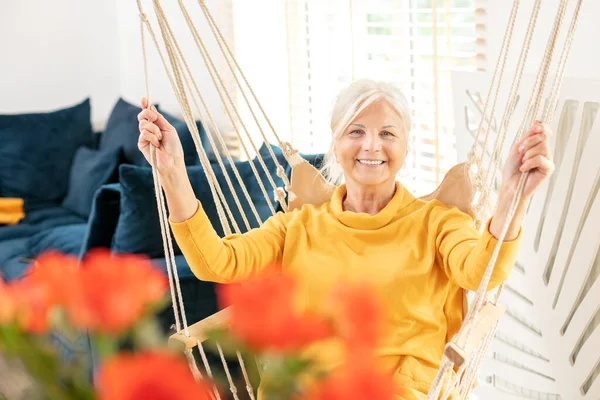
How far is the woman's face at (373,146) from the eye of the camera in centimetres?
170

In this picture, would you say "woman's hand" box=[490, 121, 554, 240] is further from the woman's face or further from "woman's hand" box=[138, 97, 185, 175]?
"woman's hand" box=[138, 97, 185, 175]

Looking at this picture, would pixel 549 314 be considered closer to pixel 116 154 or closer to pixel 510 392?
pixel 510 392

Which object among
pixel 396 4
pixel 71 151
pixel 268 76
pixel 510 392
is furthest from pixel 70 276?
pixel 71 151

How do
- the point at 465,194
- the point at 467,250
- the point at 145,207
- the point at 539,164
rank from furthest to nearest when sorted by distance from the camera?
1. the point at 145,207
2. the point at 465,194
3. the point at 467,250
4. the point at 539,164

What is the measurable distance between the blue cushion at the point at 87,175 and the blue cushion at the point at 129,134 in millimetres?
56

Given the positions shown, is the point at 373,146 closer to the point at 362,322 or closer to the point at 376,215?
the point at 376,215

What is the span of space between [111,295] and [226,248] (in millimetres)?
1330

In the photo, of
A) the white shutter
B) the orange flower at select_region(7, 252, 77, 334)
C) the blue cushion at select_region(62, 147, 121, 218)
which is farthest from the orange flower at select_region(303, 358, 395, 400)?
the blue cushion at select_region(62, 147, 121, 218)

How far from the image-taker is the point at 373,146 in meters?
1.68

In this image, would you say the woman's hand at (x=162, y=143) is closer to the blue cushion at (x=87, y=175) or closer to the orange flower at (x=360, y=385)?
the orange flower at (x=360, y=385)

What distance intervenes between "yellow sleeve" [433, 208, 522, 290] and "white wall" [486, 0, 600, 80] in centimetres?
57

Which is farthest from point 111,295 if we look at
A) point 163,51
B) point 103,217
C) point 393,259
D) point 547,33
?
point 163,51

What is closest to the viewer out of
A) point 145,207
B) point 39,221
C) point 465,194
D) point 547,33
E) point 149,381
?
point 149,381

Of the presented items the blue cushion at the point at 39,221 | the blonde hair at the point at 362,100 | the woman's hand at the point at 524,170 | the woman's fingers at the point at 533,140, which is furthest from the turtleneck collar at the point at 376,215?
the blue cushion at the point at 39,221
